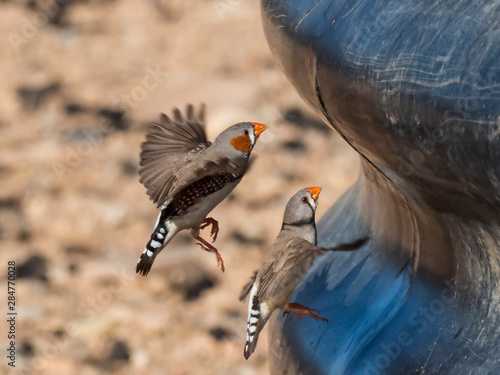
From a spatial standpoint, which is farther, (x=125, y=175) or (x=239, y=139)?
(x=125, y=175)

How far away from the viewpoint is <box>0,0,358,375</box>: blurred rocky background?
2.35m

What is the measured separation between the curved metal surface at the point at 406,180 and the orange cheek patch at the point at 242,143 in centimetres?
7

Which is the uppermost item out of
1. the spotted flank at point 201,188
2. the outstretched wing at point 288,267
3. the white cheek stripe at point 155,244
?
the spotted flank at point 201,188

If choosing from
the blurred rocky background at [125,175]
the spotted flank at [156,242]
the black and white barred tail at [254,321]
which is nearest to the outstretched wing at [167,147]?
the spotted flank at [156,242]

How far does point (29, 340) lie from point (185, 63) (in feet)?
4.79

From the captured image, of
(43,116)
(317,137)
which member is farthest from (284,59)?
(43,116)

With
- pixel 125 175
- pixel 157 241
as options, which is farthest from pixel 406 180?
pixel 125 175

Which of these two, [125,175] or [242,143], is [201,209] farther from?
[125,175]

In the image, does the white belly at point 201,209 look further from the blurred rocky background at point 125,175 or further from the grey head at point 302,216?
the blurred rocky background at point 125,175

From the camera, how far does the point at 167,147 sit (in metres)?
0.86

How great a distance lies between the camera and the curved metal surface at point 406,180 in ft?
1.96

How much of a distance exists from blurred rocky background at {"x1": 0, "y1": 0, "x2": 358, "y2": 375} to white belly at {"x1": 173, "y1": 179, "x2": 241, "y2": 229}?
1482 mm

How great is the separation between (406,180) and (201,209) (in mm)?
186

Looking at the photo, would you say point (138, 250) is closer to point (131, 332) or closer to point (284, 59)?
point (131, 332)
